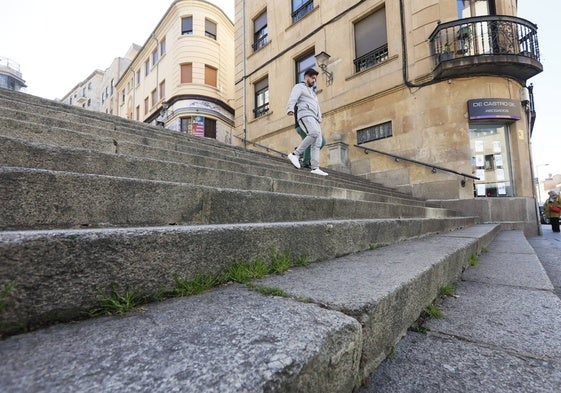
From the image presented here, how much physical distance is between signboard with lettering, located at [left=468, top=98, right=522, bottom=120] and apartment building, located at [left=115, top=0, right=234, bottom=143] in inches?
632

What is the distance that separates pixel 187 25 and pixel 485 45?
61.5 ft

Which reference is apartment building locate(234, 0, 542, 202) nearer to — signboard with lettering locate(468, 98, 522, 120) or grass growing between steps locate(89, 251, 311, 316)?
signboard with lettering locate(468, 98, 522, 120)

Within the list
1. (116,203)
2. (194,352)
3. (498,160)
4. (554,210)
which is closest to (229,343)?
(194,352)

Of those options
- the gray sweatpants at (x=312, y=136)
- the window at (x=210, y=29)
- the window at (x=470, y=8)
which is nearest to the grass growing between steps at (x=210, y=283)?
the gray sweatpants at (x=312, y=136)

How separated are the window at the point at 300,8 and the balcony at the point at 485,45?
19.3 feet

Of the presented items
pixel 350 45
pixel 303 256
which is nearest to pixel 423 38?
pixel 350 45

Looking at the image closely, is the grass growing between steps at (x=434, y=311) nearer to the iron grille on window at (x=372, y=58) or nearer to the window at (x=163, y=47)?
the iron grille on window at (x=372, y=58)

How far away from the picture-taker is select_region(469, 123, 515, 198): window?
7.78 meters

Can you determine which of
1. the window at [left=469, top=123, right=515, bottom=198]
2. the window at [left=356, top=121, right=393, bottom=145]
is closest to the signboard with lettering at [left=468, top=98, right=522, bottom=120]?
the window at [left=469, top=123, right=515, bottom=198]

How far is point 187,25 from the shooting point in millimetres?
19844

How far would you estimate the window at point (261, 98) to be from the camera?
44.2ft

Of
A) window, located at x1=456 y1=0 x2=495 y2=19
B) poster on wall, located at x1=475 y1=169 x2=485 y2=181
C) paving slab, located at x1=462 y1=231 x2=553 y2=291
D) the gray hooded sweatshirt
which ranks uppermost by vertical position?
window, located at x1=456 y1=0 x2=495 y2=19

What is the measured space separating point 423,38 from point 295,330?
32.8 ft

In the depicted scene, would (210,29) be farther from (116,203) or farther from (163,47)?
(116,203)
